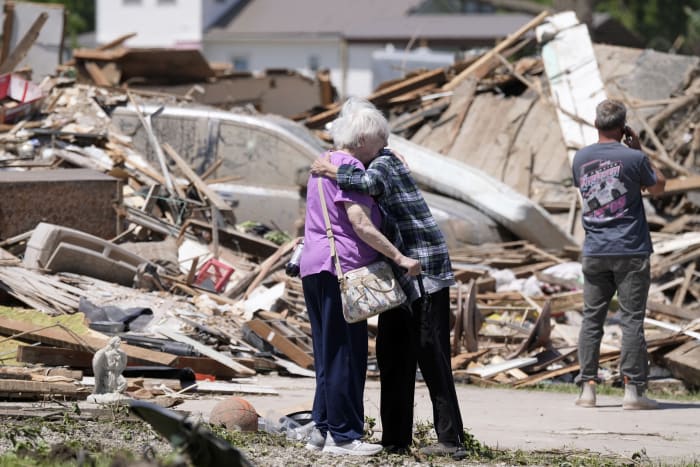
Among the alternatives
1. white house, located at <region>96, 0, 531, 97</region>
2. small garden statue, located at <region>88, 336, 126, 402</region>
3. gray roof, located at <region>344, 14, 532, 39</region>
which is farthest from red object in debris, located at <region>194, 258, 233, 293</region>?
white house, located at <region>96, 0, 531, 97</region>

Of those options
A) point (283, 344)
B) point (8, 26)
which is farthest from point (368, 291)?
point (8, 26)

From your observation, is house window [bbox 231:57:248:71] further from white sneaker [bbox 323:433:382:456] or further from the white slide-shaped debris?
white sneaker [bbox 323:433:382:456]

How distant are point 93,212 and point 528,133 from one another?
7070 millimetres

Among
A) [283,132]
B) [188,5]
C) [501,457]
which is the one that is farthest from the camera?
[188,5]

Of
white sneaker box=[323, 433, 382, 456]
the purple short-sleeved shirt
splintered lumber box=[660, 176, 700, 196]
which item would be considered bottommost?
white sneaker box=[323, 433, 382, 456]

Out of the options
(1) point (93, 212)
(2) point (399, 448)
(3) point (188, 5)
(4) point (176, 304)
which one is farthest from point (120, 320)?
(3) point (188, 5)

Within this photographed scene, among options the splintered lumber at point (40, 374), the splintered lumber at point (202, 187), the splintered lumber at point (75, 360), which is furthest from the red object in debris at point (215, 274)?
the splintered lumber at point (40, 374)

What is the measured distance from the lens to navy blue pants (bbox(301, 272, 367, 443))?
6.05 m

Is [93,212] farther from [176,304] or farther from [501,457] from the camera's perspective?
[501,457]

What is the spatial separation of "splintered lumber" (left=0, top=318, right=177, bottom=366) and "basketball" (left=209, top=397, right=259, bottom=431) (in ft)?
6.17

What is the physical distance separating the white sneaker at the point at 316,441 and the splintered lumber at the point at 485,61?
12.0m

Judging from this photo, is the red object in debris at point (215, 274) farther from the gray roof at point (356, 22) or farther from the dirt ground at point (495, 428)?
the gray roof at point (356, 22)

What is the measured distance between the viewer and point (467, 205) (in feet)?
46.3

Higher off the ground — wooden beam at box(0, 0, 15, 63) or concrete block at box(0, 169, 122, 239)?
wooden beam at box(0, 0, 15, 63)
